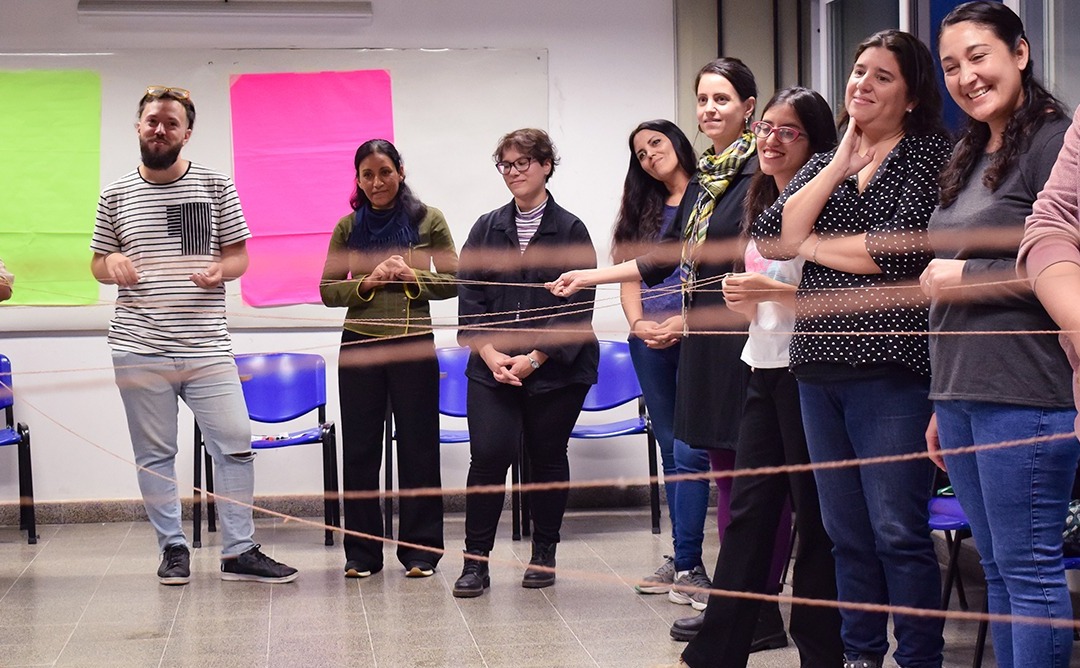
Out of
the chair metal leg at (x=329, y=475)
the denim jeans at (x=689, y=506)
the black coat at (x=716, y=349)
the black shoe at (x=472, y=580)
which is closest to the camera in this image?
the black coat at (x=716, y=349)

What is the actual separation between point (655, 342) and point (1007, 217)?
1.62m

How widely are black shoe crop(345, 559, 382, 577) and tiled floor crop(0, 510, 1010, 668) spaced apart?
0.03 metres

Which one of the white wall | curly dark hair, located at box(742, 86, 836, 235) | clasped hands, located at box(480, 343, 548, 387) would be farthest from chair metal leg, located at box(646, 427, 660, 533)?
curly dark hair, located at box(742, 86, 836, 235)

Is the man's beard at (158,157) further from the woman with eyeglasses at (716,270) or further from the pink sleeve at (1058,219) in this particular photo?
the pink sleeve at (1058,219)

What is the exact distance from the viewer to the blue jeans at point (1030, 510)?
6.56 ft

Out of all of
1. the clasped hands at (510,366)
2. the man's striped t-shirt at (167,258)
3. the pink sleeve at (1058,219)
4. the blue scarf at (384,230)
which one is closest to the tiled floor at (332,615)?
the clasped hands at (510,366)

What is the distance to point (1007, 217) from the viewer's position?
2.03 metres

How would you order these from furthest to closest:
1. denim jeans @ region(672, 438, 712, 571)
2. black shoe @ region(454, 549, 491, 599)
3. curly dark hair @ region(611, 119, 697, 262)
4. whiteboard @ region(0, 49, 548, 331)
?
whiteboard @ region(0, 49, 548, 331) < black shoe @ region(454, 549, 491, 599) < curly dark hair @ region(611, 119, 697, 262) < denim jeans @ region(672, 438, 712, 571)

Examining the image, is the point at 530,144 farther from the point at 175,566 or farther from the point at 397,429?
the point at 175,566

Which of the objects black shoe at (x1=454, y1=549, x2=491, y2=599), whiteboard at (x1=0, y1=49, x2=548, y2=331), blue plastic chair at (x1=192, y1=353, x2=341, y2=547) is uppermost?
whiteboard at (x1=0, y1=49, x2=548, y2=331)

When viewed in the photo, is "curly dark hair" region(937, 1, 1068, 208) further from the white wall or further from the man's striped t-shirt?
the white wall

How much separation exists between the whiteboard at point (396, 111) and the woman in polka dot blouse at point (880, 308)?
118 inches

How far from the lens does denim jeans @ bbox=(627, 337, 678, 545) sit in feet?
12.0

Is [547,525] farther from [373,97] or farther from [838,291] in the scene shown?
[373,97]
